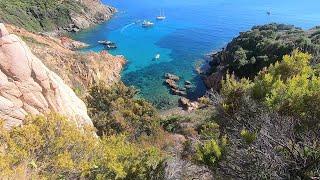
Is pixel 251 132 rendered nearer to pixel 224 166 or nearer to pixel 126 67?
pixel 224 166

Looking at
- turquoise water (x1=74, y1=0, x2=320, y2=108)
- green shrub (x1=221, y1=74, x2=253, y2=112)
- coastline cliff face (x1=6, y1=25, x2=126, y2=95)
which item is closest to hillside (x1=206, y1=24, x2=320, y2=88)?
turquoise water (x1=74, y1=0, x2=320, y2=108)

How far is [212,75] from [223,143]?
47042mm

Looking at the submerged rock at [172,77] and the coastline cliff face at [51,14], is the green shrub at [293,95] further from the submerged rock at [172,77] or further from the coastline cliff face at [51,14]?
the coastline cliff face at [51,14]

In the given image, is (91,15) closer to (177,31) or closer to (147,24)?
(147,24)

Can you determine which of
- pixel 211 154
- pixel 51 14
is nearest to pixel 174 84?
pixel 211 154

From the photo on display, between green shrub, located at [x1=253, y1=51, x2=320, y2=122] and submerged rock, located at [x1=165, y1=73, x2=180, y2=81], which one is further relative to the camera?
submerged rock, located at [x1=165, y1=73, x2=180, y2=81]

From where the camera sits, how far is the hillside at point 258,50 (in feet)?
177

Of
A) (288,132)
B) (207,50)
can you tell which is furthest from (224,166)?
(207,50)

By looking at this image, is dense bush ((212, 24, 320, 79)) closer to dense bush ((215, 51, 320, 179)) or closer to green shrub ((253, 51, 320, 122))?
green shrub ((253, 51, 320, 122))

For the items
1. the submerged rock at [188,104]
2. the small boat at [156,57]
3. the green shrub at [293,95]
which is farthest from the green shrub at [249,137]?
the small boat at [156,57]

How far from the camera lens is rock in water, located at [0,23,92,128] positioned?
18188mm

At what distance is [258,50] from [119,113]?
34372 millimetres

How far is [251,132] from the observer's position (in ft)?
44.0

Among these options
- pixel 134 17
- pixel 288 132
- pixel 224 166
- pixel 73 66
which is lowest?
pixel 134 17
